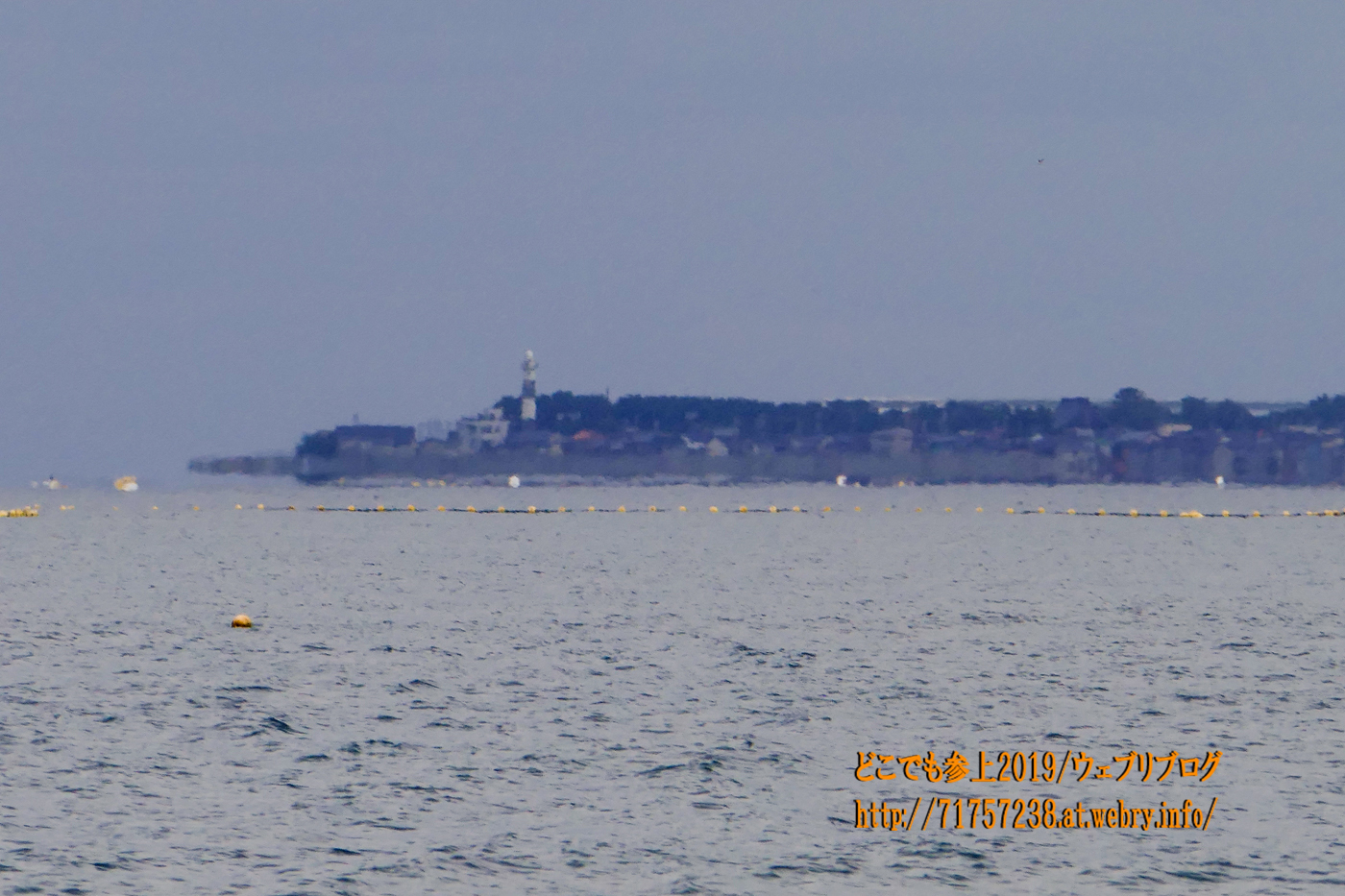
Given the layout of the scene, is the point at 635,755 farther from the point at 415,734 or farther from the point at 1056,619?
the point at 1056,619

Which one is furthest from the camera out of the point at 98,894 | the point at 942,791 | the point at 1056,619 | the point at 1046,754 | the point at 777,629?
the point at 1056,619

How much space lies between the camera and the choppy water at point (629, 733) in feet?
91.0

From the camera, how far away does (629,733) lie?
40.4m

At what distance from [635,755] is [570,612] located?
40350 millimetres

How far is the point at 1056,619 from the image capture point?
74.1 metres

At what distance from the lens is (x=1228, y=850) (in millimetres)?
28234

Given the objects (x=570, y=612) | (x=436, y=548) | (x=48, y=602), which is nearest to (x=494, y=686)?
(x=570, y=612)

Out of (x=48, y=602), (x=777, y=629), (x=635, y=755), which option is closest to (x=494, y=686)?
(x=635, y=755)

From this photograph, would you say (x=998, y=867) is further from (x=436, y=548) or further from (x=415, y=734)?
(x=436, y=548)

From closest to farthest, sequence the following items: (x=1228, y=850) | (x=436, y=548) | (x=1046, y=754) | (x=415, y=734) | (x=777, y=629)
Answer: (x=1228, y=850) → (x=1046, y=754) → (x=415, y=734) → (x=777, y=629) → (x=436, y=548)

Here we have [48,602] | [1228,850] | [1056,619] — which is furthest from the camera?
[48,602]

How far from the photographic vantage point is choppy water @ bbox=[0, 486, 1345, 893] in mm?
27734

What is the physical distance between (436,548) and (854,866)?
12098cm

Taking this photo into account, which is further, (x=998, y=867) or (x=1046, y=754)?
(x=1046, y=754)
